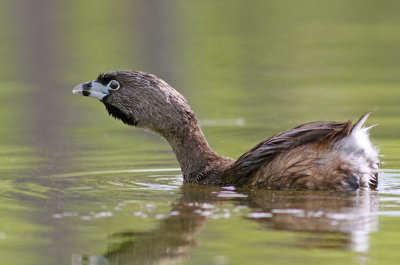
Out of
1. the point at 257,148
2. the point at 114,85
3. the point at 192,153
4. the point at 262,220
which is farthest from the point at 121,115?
the point at 262,220

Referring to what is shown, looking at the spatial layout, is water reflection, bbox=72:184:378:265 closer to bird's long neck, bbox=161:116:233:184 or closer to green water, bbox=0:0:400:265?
green water, bbox=0:0:400:265

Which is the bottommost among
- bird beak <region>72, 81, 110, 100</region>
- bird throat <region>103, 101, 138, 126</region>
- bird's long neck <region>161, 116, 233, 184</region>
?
bird's long neck <region>161, 116, 233, 184</region>

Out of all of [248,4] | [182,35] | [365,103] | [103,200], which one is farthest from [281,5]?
[103,200]

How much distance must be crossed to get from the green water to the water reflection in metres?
0.02

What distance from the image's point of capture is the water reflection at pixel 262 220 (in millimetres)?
7121

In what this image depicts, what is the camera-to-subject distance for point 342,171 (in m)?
8.93

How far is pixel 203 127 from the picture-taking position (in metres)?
13.3

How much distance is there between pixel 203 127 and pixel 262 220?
17.6 ft

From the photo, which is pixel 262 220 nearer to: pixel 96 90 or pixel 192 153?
pixel 192 153

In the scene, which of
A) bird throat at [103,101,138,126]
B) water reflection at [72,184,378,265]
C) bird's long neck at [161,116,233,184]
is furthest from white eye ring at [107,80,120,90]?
water reflection at [72,184,378,265]

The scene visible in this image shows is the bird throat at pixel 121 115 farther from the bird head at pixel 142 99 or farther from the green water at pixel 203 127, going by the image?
the green water at pixel 203 127

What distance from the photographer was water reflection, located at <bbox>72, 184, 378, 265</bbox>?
7121mm

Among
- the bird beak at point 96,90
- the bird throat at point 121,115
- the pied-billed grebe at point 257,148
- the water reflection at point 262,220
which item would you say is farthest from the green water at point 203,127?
the bird beak at point 96,90

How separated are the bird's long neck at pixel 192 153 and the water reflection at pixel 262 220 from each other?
0.47 meters
